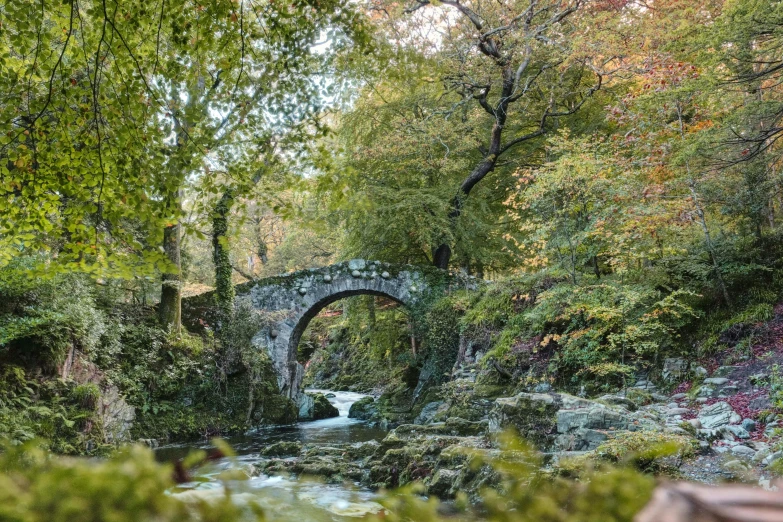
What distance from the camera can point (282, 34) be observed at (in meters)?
4.46

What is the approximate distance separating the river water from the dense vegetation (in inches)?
6.8

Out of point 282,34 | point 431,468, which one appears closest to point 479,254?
point 431,468

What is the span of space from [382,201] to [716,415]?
948cm

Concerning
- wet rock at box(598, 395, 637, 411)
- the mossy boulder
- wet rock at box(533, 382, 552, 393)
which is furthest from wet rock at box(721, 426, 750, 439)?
the mossy boulder

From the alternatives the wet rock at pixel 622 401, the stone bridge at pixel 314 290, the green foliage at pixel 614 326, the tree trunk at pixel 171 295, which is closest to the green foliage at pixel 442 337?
the stone bridge at pixel 314 290

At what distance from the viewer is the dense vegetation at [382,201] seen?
4.25m

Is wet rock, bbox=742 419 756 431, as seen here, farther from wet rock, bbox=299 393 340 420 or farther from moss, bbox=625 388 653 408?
wet rock, bbox=299 393 340 420

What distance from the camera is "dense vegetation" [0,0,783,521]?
4.25 meters

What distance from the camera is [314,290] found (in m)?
14.6

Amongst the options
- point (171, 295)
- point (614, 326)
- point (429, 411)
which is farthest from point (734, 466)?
point (171, 295)

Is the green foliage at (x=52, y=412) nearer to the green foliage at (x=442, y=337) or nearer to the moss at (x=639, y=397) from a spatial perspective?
the moss at (x=639, y=397)

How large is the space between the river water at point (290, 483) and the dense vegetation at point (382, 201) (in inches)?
6.8

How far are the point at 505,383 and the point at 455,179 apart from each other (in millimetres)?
6966

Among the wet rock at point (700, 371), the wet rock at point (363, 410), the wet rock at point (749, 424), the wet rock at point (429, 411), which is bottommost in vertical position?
the wet rock at point (363, 410)
